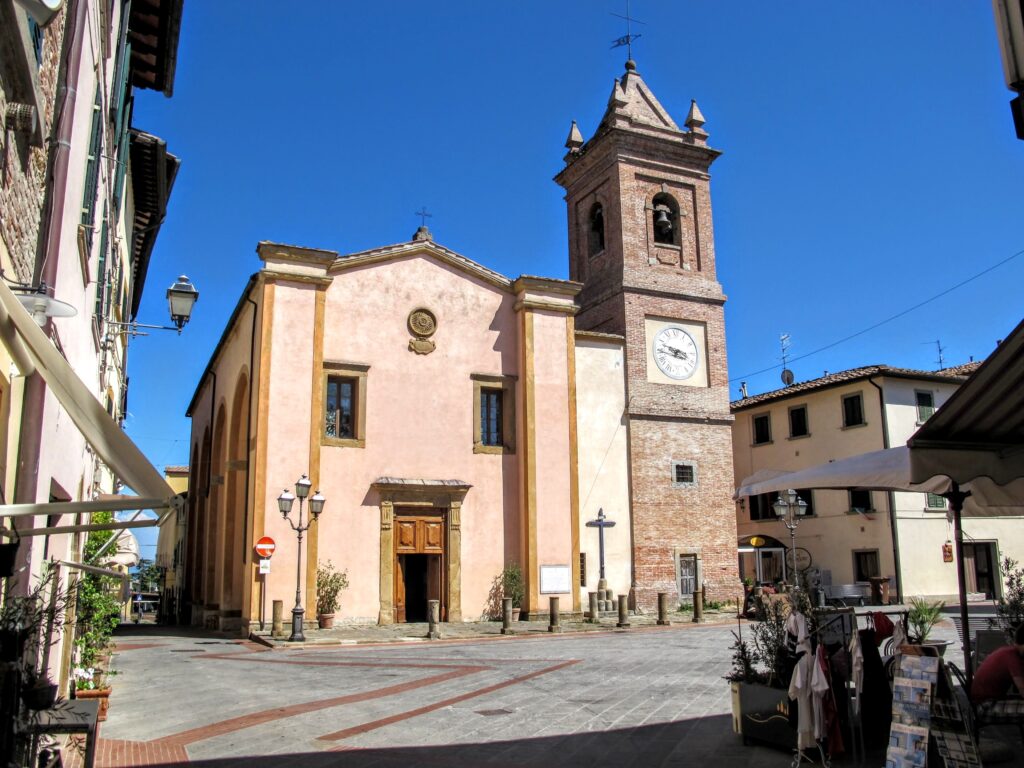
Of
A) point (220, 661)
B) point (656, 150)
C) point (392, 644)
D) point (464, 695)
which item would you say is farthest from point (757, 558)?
point (464, 695)

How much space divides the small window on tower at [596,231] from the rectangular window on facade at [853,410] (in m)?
10.4

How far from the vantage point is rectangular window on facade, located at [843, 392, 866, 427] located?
30.4 m

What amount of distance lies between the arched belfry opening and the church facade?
0.07m

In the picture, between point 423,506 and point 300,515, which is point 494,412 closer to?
point 423,506

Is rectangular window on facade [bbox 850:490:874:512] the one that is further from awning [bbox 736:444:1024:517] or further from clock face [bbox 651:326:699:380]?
awning [bbox 736:444:1024:517]

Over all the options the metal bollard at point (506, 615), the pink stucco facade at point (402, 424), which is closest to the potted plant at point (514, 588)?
the pink stucco facade at point (402, 424)

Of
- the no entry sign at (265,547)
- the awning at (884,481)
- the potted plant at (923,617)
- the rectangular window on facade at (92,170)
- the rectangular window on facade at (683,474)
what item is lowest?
the potted plant at (923,617)

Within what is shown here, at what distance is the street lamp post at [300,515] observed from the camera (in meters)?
18.4

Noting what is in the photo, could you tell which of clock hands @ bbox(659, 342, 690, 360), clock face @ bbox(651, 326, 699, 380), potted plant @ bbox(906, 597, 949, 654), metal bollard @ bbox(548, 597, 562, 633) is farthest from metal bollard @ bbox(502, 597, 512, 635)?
potted plant @ bbox(906, 597, 949, 654)

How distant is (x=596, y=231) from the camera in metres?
29.4

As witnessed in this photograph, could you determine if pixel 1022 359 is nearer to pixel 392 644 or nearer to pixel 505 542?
pixel 392 644

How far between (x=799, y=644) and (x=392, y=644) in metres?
13.0

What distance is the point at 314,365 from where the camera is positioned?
854 inches

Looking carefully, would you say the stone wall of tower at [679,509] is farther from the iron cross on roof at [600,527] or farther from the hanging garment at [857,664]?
the hanging garment at [857,664]
